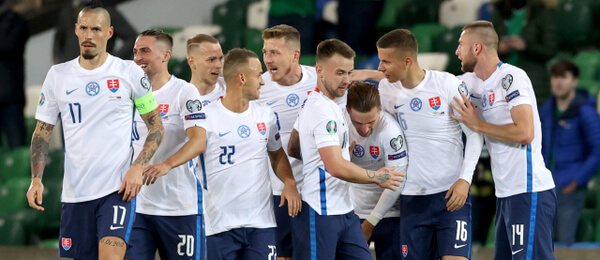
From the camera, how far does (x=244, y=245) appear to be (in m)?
5.86

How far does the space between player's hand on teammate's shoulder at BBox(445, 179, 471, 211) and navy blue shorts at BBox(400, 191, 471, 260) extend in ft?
0.36

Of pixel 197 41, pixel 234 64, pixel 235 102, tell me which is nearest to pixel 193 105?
pixel 235 102

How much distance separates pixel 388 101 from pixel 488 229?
8.45 ft

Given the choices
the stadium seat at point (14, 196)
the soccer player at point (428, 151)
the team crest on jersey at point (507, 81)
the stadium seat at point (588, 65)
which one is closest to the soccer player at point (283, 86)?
the soccer player at point (428, 151)

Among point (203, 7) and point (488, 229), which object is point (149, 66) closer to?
point (488, 229)

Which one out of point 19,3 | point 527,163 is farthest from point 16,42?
point 527,163

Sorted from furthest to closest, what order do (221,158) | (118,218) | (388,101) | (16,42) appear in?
(16,42), (388,101), (221,158), (118,218)

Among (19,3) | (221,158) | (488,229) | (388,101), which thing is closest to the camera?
(221,158)

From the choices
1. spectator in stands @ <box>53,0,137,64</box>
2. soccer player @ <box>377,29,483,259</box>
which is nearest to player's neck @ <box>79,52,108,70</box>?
soccer player @ <box>377,29,483,259</box>

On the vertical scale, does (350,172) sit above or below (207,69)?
below

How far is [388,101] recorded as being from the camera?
6.36 metres

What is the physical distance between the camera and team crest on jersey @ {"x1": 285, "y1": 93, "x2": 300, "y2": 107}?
6.61 metres

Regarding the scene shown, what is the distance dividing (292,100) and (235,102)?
2.33 feet

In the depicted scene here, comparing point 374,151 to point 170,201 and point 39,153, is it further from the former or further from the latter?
point 39,153
